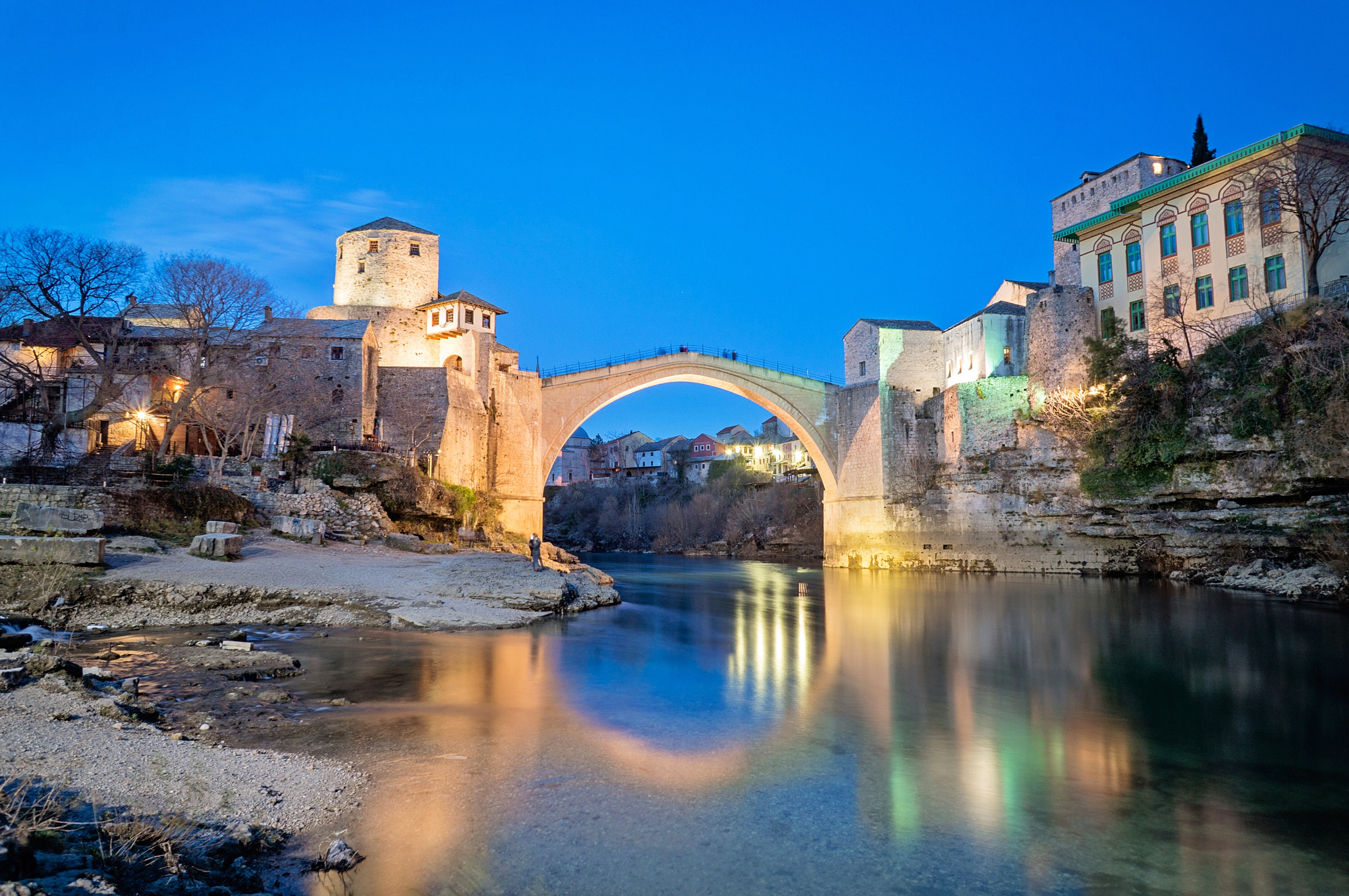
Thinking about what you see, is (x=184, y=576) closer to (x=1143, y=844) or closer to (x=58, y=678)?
(x=58, y=678)

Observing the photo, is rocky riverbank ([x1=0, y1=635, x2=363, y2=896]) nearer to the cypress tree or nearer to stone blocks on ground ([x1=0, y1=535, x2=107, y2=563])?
stone blocks on ground ([x1=0, y1=535, x2=107, y2=563])

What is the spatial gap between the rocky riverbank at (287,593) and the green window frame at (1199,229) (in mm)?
22073

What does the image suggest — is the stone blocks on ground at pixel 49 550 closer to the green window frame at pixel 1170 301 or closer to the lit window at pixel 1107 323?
the green window frame at pixel 1170 301

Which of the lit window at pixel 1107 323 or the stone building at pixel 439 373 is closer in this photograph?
the lit window at pixel 1107 323

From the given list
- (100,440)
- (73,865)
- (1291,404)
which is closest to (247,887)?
(73,865)

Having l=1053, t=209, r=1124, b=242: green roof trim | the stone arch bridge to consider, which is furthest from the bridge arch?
l=1053, t=209, r=1124, b=242: green roof trim

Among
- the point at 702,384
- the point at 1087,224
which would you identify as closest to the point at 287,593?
the point at 702,384

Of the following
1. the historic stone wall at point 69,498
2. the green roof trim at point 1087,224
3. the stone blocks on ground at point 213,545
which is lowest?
the stone blocks on ground at point 213,545

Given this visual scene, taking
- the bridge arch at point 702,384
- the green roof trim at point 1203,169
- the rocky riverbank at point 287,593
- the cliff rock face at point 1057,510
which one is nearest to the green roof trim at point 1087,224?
the green roof trim at point 1203,169

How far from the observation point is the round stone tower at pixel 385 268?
116 feet

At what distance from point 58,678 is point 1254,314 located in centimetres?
2781

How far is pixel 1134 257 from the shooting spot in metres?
25.8

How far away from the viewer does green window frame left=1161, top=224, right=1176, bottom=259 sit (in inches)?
963

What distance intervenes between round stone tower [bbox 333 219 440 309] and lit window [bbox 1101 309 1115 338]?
28126 mm
